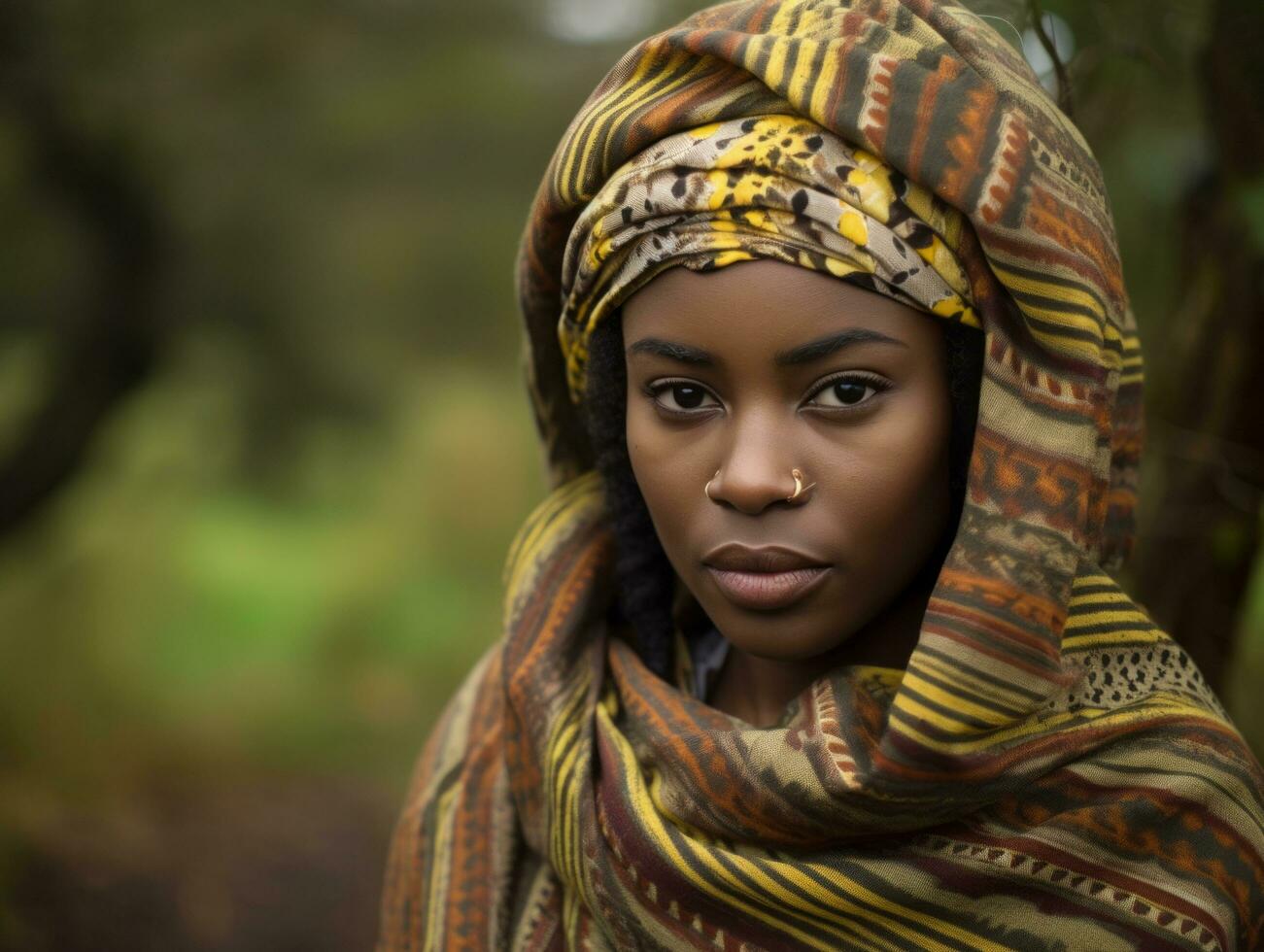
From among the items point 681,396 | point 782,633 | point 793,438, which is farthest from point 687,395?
point 782,633

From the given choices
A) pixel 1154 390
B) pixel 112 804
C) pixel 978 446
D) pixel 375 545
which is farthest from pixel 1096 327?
pixel 375 545

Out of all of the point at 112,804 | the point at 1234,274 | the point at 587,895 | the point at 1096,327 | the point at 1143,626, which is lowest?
the point at 112,804

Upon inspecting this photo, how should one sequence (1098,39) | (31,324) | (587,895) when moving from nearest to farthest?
1. (587,895)
2. (1098,39)
3. (31,324)

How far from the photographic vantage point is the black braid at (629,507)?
1399 mm

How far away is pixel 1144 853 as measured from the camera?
48.7 inches

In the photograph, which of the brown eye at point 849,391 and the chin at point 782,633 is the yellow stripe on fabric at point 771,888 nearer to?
the chin at point 782,633

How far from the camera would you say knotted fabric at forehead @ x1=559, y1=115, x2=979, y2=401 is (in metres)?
1.17

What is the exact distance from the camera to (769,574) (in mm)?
1246

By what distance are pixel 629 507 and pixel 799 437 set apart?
432 mm

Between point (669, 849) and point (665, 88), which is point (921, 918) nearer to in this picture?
point (669, 849)

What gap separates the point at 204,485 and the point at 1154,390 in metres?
4.43

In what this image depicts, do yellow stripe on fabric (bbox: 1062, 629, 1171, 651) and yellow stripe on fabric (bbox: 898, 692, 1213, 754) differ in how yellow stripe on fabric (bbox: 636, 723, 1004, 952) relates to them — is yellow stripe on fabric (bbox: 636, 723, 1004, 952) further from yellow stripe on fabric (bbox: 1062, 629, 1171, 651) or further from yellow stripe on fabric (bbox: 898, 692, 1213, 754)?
yellow stripe on fabric (bbox: 1062, 629, 1171, 651)

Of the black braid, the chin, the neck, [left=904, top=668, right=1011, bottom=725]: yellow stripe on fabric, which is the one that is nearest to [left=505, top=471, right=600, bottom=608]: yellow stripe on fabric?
the black braid

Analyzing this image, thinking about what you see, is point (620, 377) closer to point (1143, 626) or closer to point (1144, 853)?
point (1143, 626)
